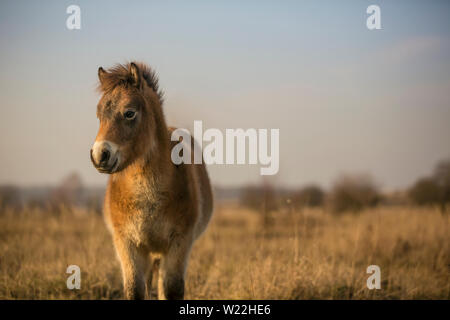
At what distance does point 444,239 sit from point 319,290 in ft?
17.8

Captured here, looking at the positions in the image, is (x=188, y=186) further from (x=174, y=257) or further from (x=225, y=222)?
(x=225, y=222)

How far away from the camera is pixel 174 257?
4.15m

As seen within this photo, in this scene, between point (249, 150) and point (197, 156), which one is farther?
point (197, 156)

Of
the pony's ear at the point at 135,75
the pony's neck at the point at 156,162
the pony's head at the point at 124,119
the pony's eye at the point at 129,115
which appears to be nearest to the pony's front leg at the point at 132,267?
the pony's neck at the point at 156,162

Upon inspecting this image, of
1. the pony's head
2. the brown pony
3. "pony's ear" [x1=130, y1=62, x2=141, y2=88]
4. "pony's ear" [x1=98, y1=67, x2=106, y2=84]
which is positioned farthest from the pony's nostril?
"pony's ear" [x1=98, y1=67, x2=106, y2=84]

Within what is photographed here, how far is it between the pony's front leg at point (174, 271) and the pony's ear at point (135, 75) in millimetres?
1850

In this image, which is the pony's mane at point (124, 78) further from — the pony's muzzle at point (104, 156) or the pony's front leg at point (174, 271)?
the pony's front leg at point (174, 271)

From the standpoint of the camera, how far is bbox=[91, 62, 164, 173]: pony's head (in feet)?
11.1

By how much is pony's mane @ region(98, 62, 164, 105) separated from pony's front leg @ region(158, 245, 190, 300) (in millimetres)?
1750

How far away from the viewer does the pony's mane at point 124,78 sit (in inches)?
151

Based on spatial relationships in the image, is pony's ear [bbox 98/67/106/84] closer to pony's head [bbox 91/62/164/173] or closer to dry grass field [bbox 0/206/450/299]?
pony's head [bbox 91/62/164/173]

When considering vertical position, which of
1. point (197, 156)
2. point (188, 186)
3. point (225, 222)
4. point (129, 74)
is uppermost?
point (129, 74)

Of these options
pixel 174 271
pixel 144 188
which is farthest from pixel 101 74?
pixel 174 271
